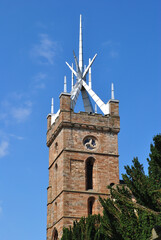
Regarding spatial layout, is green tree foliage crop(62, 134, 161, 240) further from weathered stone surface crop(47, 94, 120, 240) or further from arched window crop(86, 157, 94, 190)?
arched window crop(86, 157, 94, 190)

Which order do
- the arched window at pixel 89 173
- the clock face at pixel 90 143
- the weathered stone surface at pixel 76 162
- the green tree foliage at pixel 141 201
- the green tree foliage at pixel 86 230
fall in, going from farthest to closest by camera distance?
the clock face at pixel 90 143, the arched window at pixel 89 173, the weathered stone surface at pixel 76 162, the green tree foliage at pixel 86 230, the green tree foliage at pixel 141 201

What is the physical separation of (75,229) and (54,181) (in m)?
11.8

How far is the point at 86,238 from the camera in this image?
3114 cm

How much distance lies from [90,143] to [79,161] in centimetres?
202

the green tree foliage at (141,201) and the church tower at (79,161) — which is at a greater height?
the church tower at (79,161)

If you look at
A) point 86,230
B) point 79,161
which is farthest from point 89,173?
point 86,230

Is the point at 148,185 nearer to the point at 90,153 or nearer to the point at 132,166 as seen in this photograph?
the point at 132,166

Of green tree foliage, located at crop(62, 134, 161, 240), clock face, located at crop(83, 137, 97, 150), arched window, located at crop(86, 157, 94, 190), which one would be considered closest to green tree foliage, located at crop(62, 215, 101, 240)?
green tree foliage, located at crop(62, 134, 161, 240)

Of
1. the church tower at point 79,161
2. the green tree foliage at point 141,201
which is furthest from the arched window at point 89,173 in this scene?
the green tree foliage at point 141,201

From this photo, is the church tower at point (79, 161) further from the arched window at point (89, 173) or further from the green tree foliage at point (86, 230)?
the green tree foliage at point (86, 230)

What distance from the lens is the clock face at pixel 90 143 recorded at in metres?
43.2

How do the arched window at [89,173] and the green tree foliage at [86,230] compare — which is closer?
the green tree foliage at [86,230]

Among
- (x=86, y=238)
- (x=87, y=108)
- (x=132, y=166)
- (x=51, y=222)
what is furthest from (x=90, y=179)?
(x=132, y=166)

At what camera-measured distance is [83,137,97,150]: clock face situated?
43.2m
